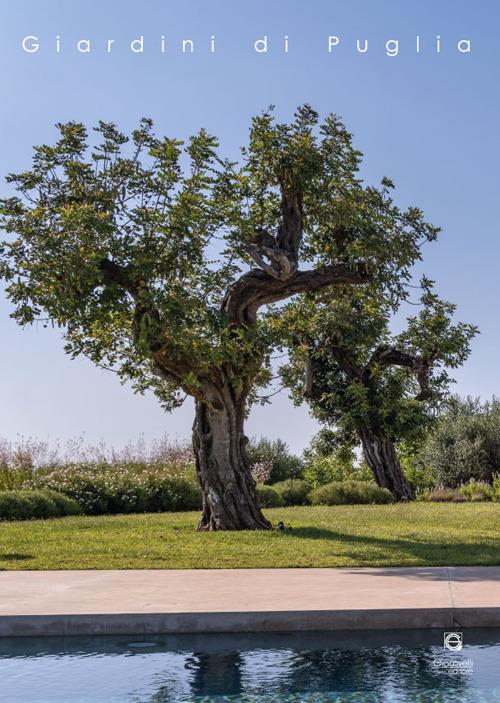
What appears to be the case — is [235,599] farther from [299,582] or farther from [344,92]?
[344,92]

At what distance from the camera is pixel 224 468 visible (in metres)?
16.9

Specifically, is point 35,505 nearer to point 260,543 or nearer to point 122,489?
point 122,489

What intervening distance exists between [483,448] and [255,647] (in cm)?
2673

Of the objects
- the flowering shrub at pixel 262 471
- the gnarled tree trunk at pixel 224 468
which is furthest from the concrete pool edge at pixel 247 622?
the flowering shrub at pixel 262 471

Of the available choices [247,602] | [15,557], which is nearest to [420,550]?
[247,602]

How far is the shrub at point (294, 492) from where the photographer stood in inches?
1045

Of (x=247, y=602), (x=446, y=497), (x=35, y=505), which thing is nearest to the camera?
(x=247, y=602)

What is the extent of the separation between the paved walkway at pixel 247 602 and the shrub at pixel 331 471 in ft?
72.2

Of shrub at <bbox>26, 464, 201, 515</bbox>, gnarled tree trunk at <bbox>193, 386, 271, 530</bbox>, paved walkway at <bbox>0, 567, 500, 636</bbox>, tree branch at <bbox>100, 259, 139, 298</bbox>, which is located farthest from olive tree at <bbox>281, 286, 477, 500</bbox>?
paved walkway at <bbox>0, 567, 500, 636</bbox>

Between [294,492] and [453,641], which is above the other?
[294,492]

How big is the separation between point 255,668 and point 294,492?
20116mm

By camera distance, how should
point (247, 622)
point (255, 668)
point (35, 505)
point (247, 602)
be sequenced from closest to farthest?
point (255, 668), point (247, 622), point (247, 602), point (35, 505)

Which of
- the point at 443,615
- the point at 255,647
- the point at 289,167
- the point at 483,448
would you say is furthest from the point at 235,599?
the point at 483,448

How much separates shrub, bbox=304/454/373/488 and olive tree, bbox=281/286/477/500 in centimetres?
340
